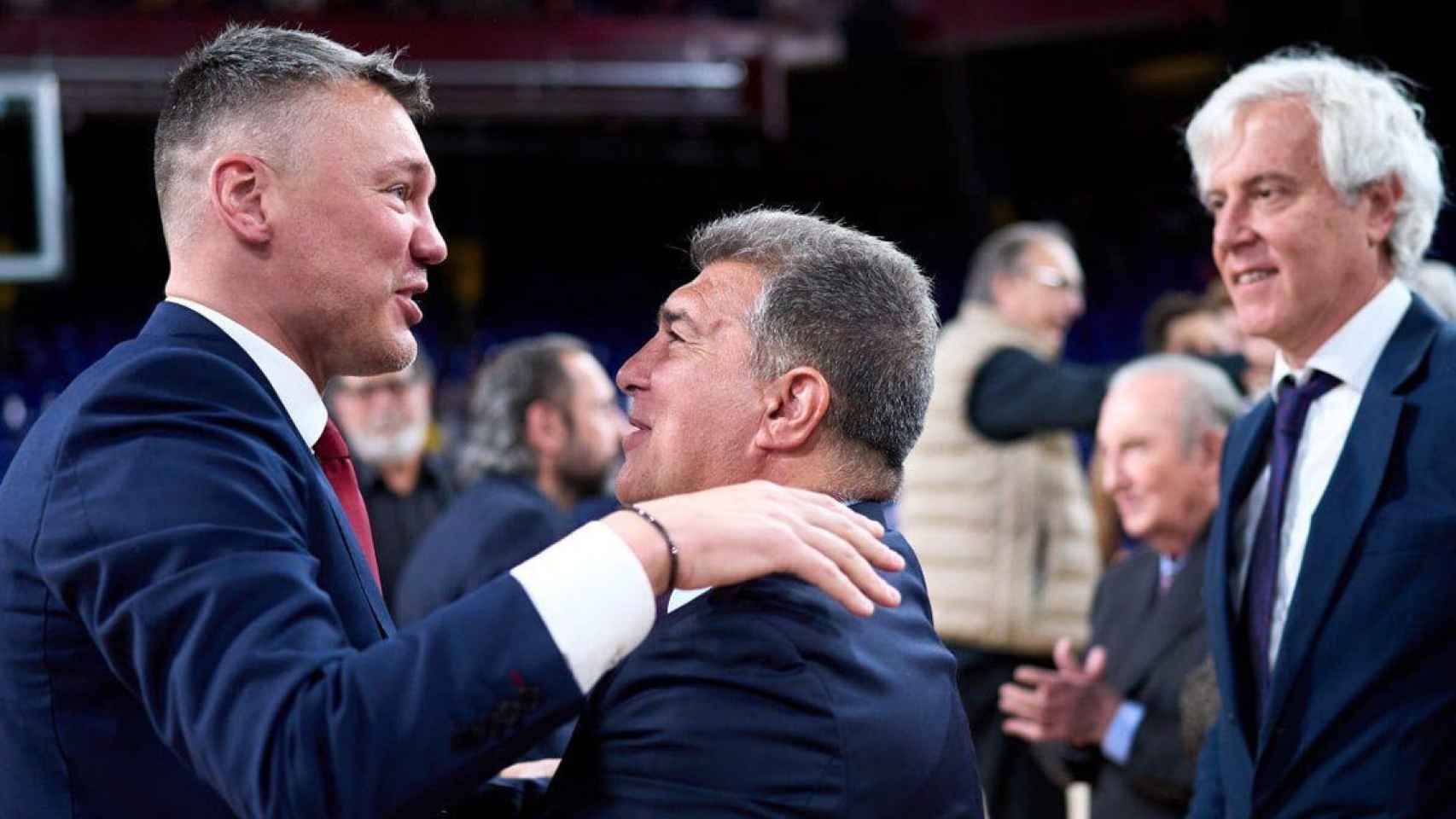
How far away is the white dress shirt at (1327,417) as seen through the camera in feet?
7.84

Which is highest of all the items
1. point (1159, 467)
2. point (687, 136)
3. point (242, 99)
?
point (687, 136)

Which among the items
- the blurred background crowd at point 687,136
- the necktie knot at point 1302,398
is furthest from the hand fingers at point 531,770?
the blurred background crowd at point 687,136

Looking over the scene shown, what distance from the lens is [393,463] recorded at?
17.6ft

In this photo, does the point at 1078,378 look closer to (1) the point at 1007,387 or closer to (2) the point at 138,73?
(1) the point at 1007,387

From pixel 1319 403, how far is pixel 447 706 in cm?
165

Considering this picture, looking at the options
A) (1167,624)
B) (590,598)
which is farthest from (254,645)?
(1167,624)

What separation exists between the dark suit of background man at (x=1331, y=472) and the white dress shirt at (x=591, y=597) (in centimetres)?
124

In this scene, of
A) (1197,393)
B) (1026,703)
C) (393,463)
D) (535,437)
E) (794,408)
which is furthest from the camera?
(393,463)

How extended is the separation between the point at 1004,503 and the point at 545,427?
1313 millimetres

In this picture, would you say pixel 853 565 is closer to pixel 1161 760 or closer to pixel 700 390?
pixel 700 390

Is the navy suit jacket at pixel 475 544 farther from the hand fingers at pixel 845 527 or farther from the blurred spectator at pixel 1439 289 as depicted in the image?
the hand fingers at pixel 845 527

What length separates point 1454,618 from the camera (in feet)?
7.04

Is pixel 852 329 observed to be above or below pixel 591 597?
above

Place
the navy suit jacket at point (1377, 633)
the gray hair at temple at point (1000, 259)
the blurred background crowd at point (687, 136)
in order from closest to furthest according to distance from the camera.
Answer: the navy suit jacket at point (1377, 633) → the gray hair at temple at point (1000, 259) → the blurred background crowd at point (687, 136)
